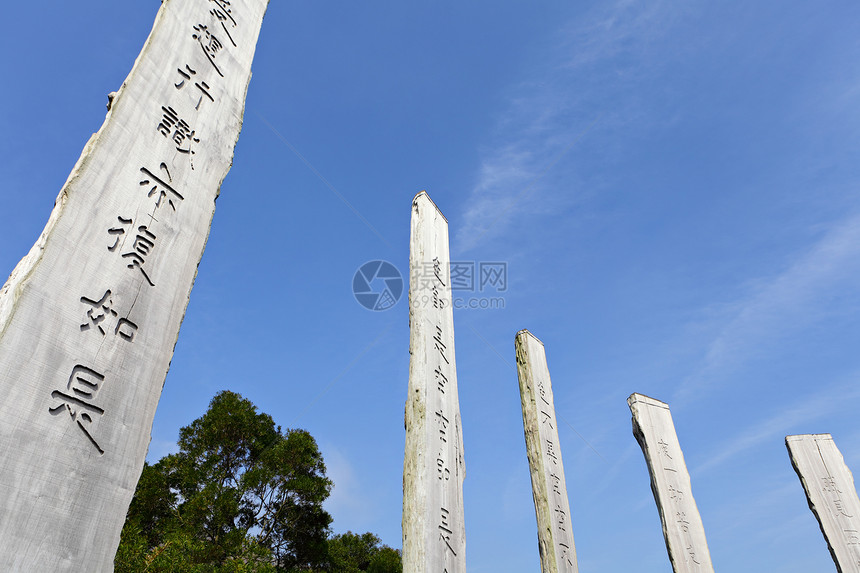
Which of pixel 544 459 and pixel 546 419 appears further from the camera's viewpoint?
pixel 546 419

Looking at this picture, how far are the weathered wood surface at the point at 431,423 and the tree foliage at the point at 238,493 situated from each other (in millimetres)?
6374

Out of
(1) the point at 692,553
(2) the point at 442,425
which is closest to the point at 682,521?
(1) the point at 692,553

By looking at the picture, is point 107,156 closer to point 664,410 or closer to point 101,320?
point 101,320

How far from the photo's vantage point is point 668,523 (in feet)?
19.7

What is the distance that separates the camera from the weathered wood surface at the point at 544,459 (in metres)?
5.37

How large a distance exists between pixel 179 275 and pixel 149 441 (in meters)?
0.73

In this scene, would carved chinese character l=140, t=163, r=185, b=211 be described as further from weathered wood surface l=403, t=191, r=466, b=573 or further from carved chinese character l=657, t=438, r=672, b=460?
carved chinese character l=657, t=438, r=672, b=460

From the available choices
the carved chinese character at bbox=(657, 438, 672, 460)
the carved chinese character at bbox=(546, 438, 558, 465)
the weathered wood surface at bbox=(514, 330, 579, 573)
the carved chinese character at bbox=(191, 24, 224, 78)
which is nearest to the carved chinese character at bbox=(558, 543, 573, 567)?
A: the weathered wood surface at bbox=(514, 330, 579, 573)

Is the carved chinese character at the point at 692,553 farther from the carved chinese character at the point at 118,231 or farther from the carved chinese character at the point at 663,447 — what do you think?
the carved chinese character at the point at 118,231

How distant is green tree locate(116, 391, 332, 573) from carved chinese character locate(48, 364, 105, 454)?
797cm

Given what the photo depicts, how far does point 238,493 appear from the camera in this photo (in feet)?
34.4

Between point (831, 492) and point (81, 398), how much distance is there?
8280 mm

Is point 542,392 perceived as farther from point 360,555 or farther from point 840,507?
point 360,555

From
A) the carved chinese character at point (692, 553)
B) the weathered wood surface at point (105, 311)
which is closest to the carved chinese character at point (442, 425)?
the weathered wood surface at point (105, 311)
